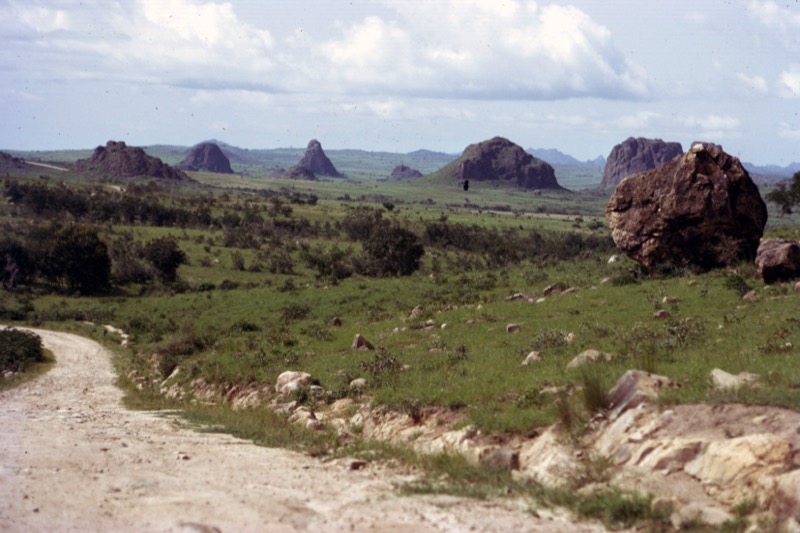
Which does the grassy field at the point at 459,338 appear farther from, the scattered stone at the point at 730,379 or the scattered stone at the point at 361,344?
the scattered stone at the point at 361,344

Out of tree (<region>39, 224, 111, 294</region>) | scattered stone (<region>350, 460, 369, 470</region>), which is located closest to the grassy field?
scattered stone (<region>350, 460, 369, 470</region>)

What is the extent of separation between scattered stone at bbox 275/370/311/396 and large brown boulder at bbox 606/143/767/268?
18627 millimetres

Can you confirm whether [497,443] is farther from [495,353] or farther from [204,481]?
[495,353]

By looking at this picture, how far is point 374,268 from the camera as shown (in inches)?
2457

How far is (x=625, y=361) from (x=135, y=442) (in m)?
9.87

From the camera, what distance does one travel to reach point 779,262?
24.8 metres

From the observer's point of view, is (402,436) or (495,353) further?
(495,353)

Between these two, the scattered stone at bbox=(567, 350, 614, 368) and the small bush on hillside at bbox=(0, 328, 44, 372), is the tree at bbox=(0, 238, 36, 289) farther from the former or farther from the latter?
the scattered stone at bbox=(567, 350, 614, 368)

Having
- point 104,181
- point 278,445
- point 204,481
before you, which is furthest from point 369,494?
point 104,181

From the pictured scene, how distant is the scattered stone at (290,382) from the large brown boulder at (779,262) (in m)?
16.7

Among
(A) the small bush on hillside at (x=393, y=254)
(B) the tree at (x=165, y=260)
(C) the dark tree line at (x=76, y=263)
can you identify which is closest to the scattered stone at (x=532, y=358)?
(A) the small bush on hillside at (x=393, y=254)

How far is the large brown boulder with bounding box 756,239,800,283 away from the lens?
80.9 ft

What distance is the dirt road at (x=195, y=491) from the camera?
8328mm

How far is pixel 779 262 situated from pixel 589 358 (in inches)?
526
